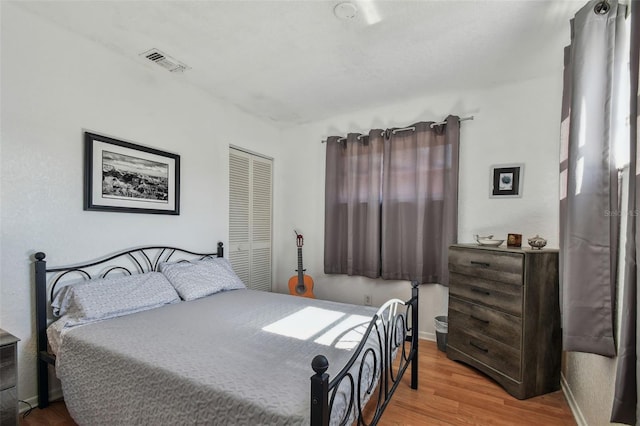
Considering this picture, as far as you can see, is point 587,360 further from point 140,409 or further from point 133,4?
point 133,4

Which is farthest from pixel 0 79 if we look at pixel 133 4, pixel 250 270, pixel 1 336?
pixel 250 270

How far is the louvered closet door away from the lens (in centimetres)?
343

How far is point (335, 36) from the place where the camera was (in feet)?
6.96

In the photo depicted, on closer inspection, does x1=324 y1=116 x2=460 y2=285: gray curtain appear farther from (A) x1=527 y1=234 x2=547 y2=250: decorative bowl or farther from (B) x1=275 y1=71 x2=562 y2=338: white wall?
(A) x1=527 y1=234 x2=547 y2=250: decorative bowl

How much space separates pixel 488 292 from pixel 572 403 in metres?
0.82

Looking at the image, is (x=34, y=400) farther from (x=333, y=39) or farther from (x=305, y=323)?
(x=333, y=39)

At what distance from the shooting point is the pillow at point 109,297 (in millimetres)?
1850

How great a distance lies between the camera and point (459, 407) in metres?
1.95

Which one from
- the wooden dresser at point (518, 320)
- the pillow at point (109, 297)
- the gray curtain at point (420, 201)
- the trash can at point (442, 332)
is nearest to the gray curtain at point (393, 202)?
the gray curtain at point (420, 201)

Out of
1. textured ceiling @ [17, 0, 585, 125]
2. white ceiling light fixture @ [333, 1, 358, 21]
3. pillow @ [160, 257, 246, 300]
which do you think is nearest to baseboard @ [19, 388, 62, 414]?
pillow @ [160, 257, 246, 300]

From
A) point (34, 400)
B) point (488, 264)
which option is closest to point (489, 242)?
point (488, 264)

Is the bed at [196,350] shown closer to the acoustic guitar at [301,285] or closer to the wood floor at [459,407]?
the wood floor at [459,407]

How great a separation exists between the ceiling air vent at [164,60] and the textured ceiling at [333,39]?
0.06 meters

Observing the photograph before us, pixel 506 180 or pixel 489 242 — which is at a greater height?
pixel 506 180
